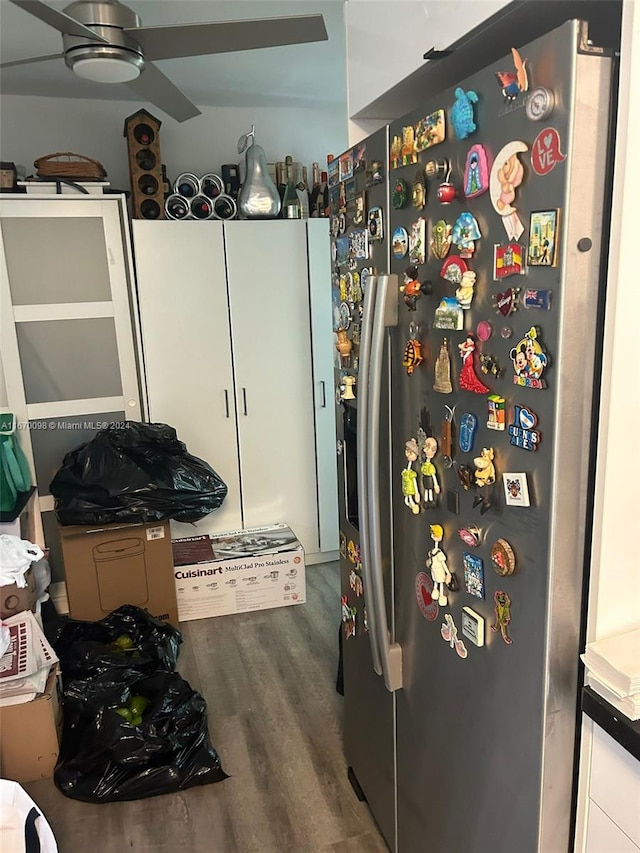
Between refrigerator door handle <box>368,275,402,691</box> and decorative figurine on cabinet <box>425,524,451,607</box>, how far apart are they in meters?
0.17

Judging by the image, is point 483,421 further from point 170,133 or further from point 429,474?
point 170,133

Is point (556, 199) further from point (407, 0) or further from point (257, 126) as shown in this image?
point (257, 126)

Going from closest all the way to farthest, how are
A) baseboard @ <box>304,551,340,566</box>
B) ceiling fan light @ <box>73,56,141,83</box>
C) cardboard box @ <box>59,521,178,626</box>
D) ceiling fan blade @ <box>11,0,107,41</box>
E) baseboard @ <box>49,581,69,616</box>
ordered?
1. ceiling fan blade @ <box>11,0,107,41</box>
2. ceiling fan light @ <box>73,56,141,83</box>
3. cardboard box @ <box>59,521,178,626</box>
4. baseboard @ <box>49,581,69,616</box>
5. baseboard @ <box>304,551,340,566</box>

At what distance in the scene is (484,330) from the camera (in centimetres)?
105

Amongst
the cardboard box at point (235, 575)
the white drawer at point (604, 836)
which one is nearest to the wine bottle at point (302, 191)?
the cardboard box at point (235, 575)

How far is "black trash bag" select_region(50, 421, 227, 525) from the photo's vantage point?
2811 millimetres

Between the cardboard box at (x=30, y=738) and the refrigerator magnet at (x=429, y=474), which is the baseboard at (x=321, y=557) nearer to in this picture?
the cardboard box at (x=30, y=738)

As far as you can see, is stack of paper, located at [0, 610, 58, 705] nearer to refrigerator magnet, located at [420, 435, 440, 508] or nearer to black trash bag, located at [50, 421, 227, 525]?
black trash bag, located at [50, 421, 227, 525]

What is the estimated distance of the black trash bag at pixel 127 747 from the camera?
2064 millimetres

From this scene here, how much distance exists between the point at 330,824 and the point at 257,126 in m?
3.31

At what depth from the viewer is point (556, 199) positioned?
2.87 ft

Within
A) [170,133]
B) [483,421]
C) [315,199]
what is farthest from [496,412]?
[170,133]

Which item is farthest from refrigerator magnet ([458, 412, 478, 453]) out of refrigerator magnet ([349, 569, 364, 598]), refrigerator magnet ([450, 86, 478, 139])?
refrigerator magnet ([349, 569, 364, 598])

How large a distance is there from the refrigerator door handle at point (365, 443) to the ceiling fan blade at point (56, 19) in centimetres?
99
